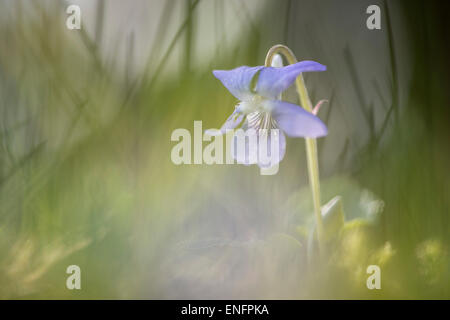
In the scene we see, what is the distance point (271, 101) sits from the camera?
907 millimetres

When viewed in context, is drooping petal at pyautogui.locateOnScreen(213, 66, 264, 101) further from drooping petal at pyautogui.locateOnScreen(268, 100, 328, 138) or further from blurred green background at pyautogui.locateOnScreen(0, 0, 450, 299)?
blurred green background at pyautogui.locateOnScreen(0, 0, 450, 299)

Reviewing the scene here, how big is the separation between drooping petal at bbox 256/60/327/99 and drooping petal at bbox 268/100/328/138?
0.11 ft

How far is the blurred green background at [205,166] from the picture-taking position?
1.16 m

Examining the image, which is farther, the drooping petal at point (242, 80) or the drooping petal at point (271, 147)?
the drooping petal at point (271, 147)

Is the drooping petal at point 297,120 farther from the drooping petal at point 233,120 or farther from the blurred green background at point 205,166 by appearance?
the blurred green background at point 205,166

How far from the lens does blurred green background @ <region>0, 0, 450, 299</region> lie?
1155 millimetres

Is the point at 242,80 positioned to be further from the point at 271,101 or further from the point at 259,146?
the point at 259,146

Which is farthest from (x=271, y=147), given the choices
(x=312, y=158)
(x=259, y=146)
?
(x=312, y=158)

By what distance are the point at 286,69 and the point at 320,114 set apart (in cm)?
32

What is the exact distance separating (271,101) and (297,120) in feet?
0.28

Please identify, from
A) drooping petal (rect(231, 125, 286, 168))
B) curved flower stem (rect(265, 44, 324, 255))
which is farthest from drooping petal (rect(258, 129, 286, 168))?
curved flower stem (rect(265, 44, 324, 255))

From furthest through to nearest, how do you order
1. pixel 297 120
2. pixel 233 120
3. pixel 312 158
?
pixel 312 158 < pixel 233 120 < pixel 297 120

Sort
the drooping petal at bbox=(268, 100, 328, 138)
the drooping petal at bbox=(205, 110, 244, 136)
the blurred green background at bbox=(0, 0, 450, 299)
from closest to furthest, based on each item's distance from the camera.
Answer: the drooping petal at bbox=(268, 100, 328, 138) → the drooping petal at bbox=(205, 110, 244, 136) → the blurred green background at bbox=(0, 0, 450, 299)

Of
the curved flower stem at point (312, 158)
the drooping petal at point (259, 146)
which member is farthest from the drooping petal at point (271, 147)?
the curved flower stem at point (312, 158)
